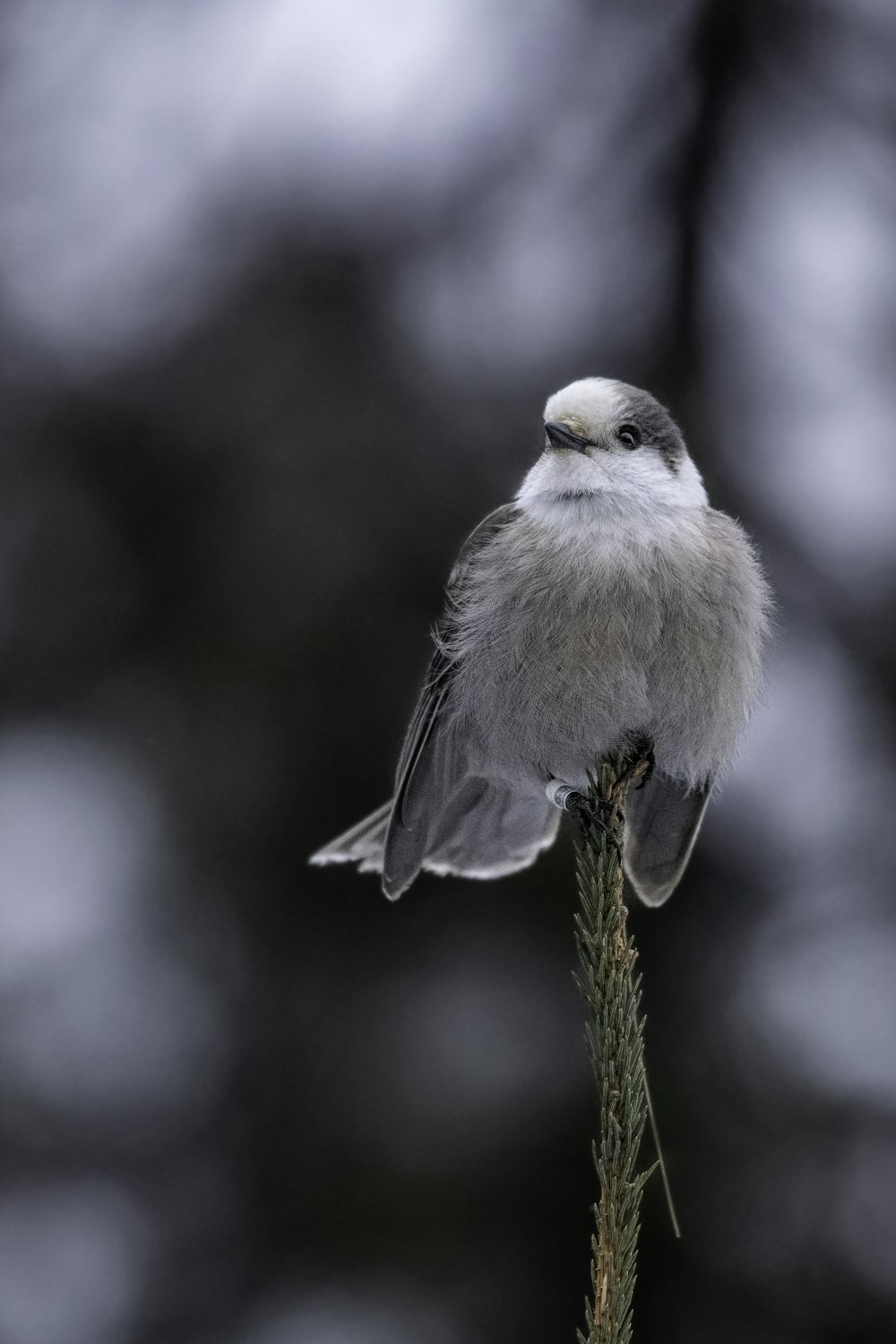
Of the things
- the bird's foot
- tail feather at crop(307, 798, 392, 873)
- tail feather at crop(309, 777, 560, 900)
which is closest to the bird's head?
the bird's foot

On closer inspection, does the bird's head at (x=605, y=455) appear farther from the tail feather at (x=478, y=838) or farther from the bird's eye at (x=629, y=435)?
the tail feather at (x=478, y=838)

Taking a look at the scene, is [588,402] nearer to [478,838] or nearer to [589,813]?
[589,813]

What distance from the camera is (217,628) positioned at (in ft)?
17.1

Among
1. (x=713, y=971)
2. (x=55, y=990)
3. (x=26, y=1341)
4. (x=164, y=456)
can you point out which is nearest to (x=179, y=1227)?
(x=26, y=1341)

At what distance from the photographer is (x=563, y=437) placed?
2668 millimetres

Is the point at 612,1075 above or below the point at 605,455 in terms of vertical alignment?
below

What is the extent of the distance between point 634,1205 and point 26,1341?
3.82 meters

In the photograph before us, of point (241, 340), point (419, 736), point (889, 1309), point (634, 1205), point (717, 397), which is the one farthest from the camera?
point (241, 340)

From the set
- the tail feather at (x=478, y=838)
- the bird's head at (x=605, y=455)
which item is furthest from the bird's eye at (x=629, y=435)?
the tail feather at (x=478, y=838)

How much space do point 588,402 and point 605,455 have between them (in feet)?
0.42

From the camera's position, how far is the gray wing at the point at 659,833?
3104 mm

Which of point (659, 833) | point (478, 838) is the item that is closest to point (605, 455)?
point (659, 833)

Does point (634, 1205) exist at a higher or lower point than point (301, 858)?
higher

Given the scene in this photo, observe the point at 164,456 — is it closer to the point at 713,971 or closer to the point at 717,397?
the point at 717,397
